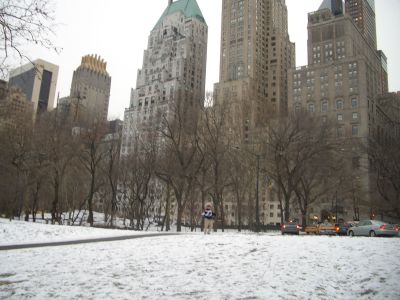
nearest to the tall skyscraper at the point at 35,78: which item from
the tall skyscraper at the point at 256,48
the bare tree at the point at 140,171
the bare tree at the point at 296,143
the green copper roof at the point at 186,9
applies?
the bare tree at the point at 140,171

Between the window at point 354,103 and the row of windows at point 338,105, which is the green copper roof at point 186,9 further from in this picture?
the window at point 354,103

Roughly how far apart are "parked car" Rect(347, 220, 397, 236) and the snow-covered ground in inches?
454

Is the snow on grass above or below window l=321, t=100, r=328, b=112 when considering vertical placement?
below

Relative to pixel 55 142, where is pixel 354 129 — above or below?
above

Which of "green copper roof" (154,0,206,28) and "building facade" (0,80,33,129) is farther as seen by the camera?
"green copper roof" (154,0,206,28)

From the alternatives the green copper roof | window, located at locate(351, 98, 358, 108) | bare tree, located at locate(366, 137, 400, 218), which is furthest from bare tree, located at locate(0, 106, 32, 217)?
the green copper roof

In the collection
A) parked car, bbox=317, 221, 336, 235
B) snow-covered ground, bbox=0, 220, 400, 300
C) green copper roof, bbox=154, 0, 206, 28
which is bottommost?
snow-covered ground, bbox=0, 220, 400, 300

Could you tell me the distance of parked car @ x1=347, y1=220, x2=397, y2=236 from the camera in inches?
1022

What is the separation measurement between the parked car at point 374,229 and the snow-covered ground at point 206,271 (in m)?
11.5

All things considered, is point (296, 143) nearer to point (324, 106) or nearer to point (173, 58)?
point (324, 106)

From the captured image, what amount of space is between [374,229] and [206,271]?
20.1 meters

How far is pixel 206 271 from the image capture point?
1120 centimetres

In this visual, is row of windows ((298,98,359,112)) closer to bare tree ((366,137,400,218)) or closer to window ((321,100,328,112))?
window ((321,100,328,112))

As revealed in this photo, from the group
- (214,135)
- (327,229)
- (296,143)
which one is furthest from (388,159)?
(214,135)
